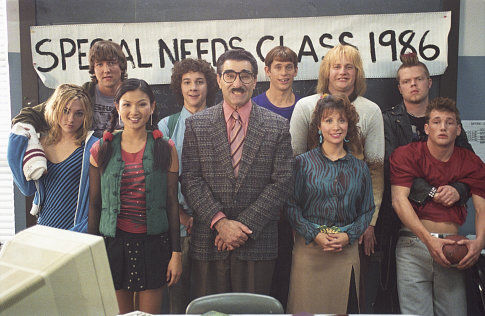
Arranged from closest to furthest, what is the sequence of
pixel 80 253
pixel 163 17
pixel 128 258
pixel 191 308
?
pixel 80 253, pixel 191 308, pixel 128 258, pixel 163 17

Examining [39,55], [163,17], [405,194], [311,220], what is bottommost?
[311,220]

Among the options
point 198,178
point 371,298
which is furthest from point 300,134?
point 371,298

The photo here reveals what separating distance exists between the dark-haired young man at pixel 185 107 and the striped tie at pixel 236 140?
254mm

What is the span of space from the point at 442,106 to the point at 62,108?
2743 mm

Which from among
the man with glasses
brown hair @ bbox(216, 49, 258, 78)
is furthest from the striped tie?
brown hair @ bbox(216, 49, 258, 78)

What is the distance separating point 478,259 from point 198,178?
204 centimetres

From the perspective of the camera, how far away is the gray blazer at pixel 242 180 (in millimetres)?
2695

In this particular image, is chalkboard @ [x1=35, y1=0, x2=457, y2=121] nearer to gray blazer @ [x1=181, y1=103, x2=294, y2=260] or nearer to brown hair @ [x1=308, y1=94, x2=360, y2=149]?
brown hair @ [x1=308, y1=94, x2=360, y2=149]

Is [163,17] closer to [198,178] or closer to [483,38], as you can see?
[198,178]

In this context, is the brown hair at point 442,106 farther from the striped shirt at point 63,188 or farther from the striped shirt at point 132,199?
the striped shirt at point 63,188

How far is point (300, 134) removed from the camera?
2.80 metres

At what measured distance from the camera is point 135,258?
2.69m

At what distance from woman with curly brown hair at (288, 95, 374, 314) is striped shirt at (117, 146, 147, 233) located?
1.04 meters

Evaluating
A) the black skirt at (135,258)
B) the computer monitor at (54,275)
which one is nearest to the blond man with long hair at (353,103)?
the black skirt at (135,258)
